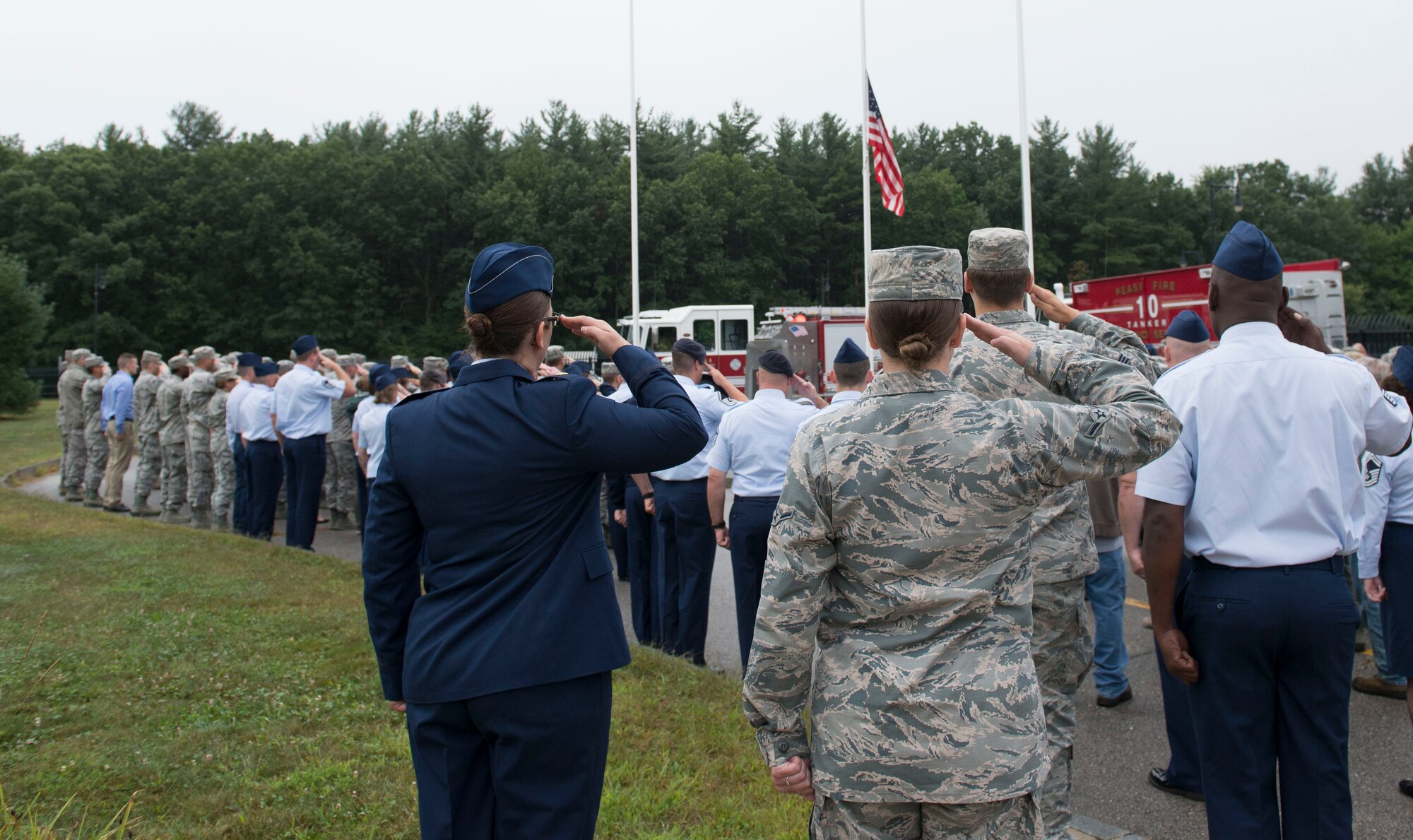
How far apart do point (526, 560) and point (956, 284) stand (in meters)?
1.32

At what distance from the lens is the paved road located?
431cm

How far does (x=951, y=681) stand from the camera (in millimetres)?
2246

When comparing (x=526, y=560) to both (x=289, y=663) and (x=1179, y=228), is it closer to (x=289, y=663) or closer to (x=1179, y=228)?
(x=289, y=663)

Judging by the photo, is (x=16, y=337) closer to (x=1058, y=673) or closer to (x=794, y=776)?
(x=1058, y=673)

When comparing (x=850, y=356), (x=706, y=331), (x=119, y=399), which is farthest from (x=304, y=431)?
(x=706, y=331)

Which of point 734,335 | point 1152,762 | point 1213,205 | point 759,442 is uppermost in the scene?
point 1213,205

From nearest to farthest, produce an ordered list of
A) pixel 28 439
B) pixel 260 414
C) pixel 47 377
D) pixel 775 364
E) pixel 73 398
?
pixel 775 364 → pixel 260 414 → pixel 73 398 → pixel 28 439 → pixel 47 377

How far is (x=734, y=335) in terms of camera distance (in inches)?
1059

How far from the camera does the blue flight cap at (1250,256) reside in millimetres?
3242

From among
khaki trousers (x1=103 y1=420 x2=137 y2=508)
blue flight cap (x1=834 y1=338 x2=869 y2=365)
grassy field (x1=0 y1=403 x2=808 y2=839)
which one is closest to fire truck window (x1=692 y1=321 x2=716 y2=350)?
khaki trousers (x1=103 y1=420 x2=137 y2=508)

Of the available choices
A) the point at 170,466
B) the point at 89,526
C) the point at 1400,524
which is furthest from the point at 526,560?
the point at 170,466

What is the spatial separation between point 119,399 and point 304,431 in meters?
5.51

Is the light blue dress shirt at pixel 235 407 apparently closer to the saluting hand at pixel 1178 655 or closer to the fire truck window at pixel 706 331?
the saluting hand at pixel 1178 655

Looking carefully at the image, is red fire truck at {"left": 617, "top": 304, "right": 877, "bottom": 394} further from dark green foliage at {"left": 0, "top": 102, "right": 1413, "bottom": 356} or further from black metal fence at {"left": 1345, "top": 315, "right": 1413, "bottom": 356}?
dark green foliage at {"left": 0, "top": 102, "right": 1413, "bottom": 356}
